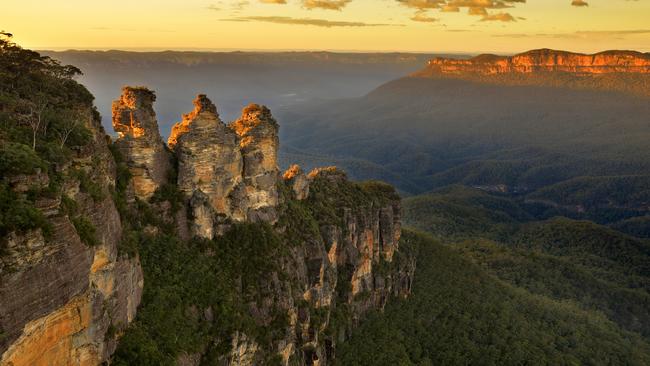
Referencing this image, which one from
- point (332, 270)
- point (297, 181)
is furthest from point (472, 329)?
point (297, 181)

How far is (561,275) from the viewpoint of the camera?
101250 mm

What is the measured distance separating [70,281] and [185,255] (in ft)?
51.2

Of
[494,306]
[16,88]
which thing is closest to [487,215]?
[494,306]

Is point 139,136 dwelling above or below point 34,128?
below

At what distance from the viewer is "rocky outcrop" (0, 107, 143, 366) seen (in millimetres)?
18750

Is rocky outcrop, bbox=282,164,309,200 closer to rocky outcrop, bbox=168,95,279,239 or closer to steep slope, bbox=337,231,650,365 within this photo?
rocky outcrop, bbox=168,95,279,239

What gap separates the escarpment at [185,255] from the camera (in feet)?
67.9

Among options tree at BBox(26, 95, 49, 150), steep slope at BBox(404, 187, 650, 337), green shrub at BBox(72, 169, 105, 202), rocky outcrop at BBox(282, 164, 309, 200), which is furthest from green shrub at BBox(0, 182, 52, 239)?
steep slope at BBox(404, 187, 650, 337)

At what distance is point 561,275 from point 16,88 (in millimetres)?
101851

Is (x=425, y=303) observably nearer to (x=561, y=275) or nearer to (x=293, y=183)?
(x=293, y=183)

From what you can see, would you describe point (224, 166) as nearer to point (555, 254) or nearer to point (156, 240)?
A: point (156, 240)

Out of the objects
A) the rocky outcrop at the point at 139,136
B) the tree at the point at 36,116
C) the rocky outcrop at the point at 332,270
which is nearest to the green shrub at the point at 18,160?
the tree at the point at 36,116

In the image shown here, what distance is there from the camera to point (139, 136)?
34.2 m

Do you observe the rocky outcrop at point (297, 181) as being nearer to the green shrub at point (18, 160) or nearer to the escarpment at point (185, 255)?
the escarpment at point (185, 255)
